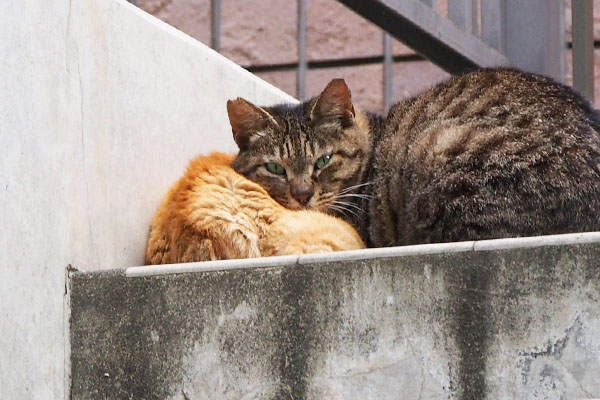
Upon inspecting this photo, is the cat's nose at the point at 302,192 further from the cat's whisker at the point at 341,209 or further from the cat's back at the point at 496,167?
the cat's back at the point at 496,167

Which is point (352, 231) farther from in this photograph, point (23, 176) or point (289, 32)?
point (289, 32)

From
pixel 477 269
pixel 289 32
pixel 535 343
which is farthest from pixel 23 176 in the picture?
pixel 289 32

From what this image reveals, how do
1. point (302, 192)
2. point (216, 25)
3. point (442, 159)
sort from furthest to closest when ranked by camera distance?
point (216, 25)
point (302, 192)
point (442, 159)

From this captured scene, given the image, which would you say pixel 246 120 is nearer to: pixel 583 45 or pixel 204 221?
pixel 204 221

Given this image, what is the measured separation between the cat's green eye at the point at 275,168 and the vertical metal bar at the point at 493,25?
171 cm

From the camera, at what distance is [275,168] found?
4.29 m

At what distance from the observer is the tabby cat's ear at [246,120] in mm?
4227

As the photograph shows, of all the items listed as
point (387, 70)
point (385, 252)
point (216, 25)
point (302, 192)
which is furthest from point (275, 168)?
point (387, 70)

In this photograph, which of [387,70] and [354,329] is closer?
[354,329]

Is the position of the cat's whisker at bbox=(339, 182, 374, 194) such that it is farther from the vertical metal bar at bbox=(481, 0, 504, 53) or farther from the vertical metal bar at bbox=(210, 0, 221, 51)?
the vertical metal bar at bbox=(210, 0, 221, 51)

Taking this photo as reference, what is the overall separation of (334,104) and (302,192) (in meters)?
0.43

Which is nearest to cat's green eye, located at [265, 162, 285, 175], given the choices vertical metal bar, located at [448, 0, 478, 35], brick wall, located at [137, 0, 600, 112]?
vertical metal bar, located at [448, 0, 478, 35]

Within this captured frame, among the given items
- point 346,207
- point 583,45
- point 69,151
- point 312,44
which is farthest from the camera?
point 312,44

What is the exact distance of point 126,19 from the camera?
3.83 meters
